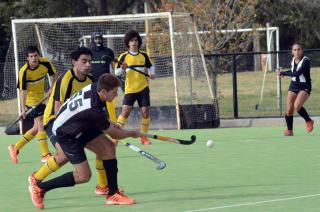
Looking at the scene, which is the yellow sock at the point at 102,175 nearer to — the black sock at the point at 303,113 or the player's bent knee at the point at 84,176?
the player's bent knee at the point at 84,176

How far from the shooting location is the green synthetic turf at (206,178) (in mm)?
9234

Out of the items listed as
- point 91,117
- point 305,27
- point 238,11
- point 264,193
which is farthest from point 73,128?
point 305,27

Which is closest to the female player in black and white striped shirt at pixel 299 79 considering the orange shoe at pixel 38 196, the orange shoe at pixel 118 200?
the orange shoe at pixel 118 200

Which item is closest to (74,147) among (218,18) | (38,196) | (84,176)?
(84,176)

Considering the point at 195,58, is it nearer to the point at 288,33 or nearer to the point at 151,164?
the point at 151,164

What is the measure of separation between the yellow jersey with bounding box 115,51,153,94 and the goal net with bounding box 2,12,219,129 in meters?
3.86

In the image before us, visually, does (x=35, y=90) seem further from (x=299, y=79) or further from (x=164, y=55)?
(x=164, y=55)

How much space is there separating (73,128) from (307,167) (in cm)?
392

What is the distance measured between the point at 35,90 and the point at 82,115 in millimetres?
4834

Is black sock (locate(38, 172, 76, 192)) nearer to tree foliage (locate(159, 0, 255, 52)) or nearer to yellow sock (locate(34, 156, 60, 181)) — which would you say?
yellow sock (locate(34, 156, 60, 181))

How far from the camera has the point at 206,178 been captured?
11.1 m

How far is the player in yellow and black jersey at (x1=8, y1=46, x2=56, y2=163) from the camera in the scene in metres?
13.1

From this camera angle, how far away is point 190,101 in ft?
65.7

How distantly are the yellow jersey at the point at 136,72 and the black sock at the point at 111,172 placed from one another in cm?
578
